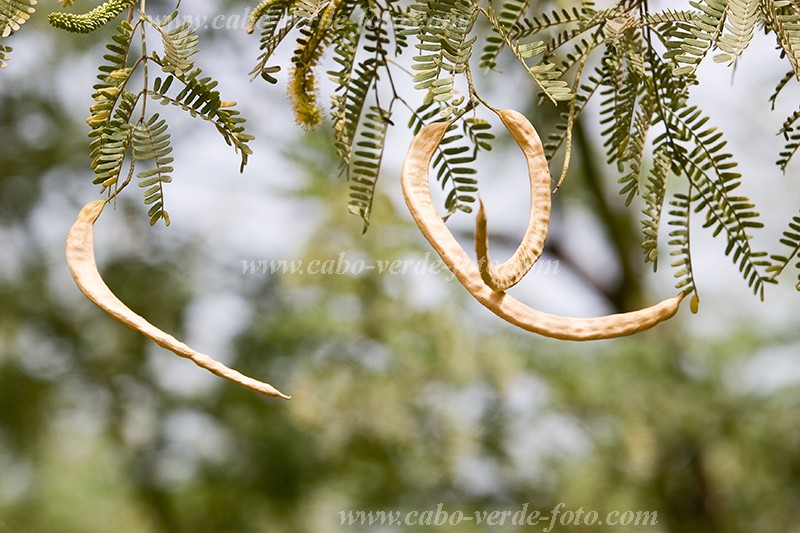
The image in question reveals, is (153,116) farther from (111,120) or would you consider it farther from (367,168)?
(367,168)

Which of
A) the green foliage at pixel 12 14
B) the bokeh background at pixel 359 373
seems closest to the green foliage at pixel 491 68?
the green foliage at pixel 12 14

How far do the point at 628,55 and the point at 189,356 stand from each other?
254 millimetres

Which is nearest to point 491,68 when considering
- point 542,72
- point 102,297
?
point 542,72

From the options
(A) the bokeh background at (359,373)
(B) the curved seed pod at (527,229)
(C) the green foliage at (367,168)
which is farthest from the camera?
(A) the bokeh background at (359,373)

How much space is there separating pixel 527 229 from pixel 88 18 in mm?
214

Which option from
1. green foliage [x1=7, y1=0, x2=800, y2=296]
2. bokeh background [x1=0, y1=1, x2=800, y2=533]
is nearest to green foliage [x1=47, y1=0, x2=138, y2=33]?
green foliage [x1=7, y1=0, x2=800, y2=296]

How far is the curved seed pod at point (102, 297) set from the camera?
13.5 inches

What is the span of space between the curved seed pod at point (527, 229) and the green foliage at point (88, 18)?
0.18 m

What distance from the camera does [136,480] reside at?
243cm

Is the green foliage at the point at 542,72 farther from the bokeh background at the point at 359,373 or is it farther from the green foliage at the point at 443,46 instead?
the bokeh background at the point at 359,373

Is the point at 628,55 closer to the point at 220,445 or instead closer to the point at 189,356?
the point at 189,356

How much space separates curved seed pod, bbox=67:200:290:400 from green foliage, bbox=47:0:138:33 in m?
0.08

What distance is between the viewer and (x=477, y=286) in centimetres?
34

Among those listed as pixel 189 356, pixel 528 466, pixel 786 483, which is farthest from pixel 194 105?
pixel 786 483
